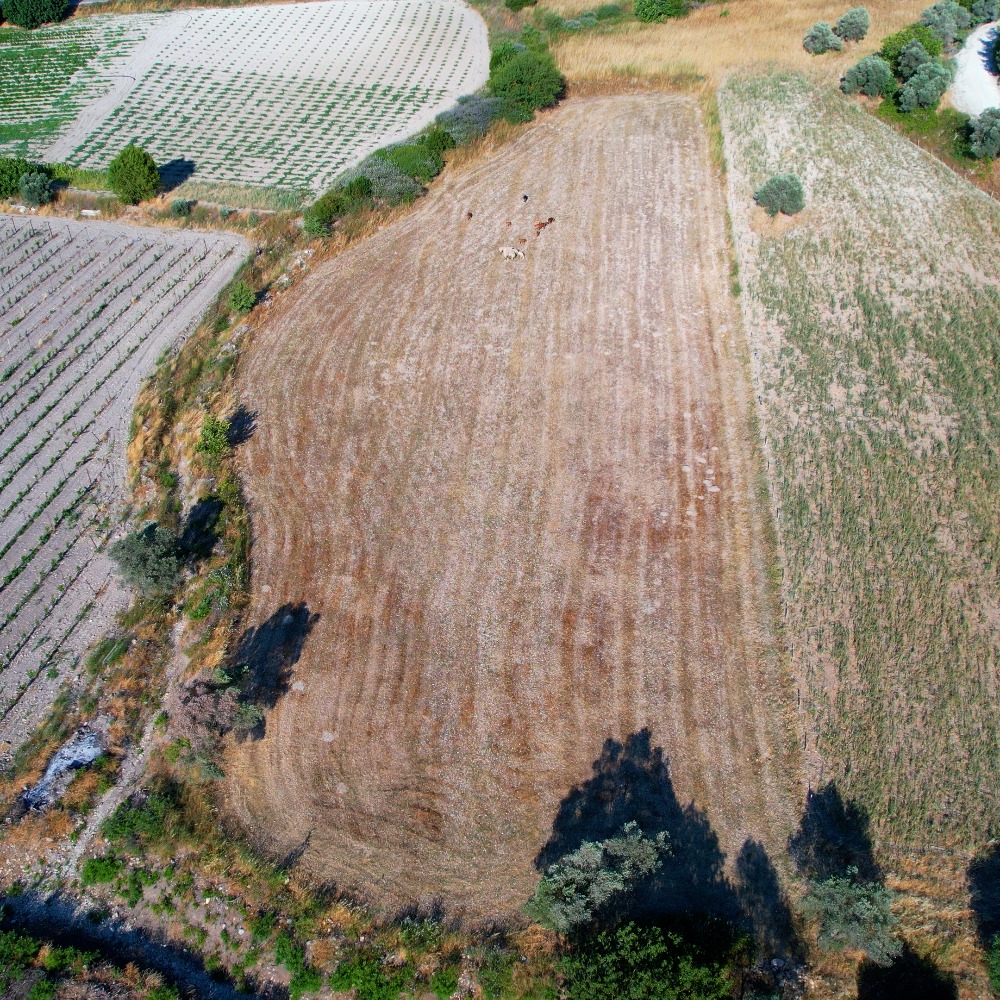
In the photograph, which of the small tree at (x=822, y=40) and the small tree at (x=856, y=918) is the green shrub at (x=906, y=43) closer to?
the small tree at (x=822, y=40)

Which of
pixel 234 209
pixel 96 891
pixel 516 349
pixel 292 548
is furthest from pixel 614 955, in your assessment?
pixel 234 209

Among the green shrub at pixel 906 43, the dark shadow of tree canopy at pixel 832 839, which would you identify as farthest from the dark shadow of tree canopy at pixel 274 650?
the green shrub at pixel 906 43

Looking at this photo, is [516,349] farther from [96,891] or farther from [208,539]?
[96,891]

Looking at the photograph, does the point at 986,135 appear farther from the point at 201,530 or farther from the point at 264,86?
the point at 264,86

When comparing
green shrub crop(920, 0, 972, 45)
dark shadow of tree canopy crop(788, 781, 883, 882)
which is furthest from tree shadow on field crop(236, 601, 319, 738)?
green shrub crop(920, 0, 972, 45)

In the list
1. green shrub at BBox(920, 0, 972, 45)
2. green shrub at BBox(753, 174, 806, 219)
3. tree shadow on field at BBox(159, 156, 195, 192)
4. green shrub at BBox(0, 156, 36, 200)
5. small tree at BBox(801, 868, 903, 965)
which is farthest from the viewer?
green shrub at BBox(920, 0, 972, 45)

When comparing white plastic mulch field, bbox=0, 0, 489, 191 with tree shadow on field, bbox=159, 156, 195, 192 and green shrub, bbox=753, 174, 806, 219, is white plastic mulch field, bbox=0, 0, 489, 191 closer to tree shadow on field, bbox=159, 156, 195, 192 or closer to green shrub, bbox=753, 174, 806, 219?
tree shadow on field, bbox=159, 156, 195, 192

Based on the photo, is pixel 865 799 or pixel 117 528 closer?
pixel 865 799
